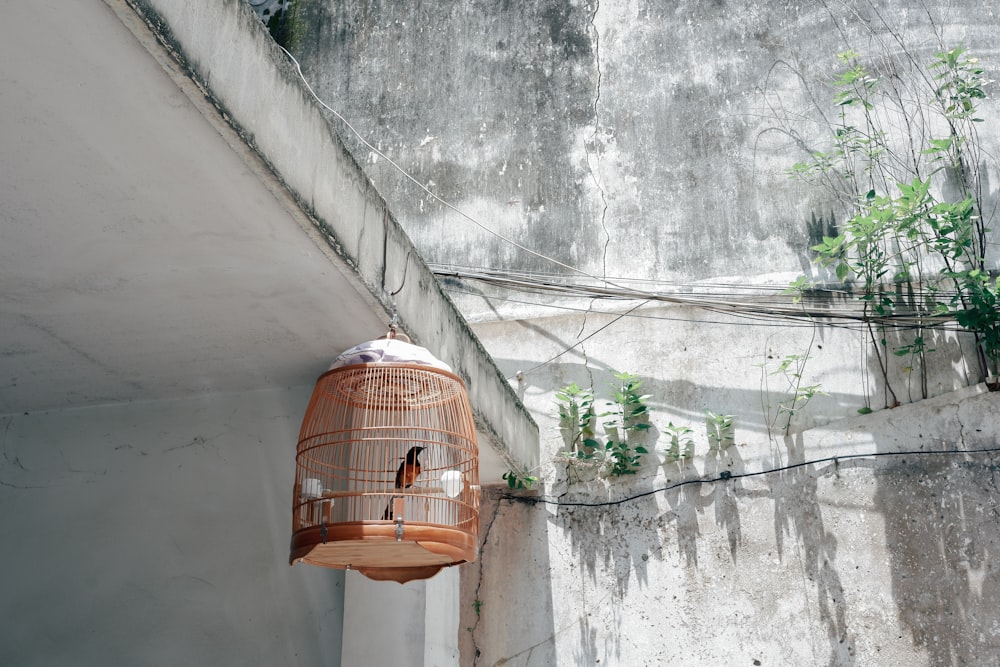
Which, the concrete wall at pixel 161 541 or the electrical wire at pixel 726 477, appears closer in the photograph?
the concrete wall at pixel 161 541

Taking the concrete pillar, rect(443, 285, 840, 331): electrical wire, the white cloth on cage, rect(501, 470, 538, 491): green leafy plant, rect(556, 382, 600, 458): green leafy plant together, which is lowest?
the concrete pillar

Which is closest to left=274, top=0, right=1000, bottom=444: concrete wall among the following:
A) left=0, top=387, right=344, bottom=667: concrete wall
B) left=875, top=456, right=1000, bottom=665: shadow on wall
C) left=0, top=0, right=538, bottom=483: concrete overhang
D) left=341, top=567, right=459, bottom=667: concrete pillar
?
left=875, top=456, right=1000, bottom=665: shadow on wall

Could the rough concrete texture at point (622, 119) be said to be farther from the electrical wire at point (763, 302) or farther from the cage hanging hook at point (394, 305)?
the cage hanging hook at point (394, 305)

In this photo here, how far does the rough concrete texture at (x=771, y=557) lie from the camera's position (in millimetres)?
3902

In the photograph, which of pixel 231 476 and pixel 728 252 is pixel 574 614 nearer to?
pixel 231 476

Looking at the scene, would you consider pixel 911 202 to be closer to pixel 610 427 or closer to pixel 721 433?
pixel 721 433

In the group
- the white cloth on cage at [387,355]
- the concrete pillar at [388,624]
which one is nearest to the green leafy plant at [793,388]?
the concrete pillar at [388,624]

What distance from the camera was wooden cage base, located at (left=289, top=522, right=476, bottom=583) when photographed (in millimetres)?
2537

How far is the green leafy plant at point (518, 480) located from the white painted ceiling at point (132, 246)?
1.25m

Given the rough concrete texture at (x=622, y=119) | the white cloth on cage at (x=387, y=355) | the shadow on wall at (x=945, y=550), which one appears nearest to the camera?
the white cloth on cage at (x=387, y=355)

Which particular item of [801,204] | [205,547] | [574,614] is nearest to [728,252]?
[801,204]

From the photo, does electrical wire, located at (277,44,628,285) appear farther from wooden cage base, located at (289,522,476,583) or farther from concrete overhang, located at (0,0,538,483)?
wooden cage base, located at (289,522,476,583)

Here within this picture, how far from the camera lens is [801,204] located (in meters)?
4.98

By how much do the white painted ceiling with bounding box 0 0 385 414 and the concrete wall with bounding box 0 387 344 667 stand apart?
182mm
